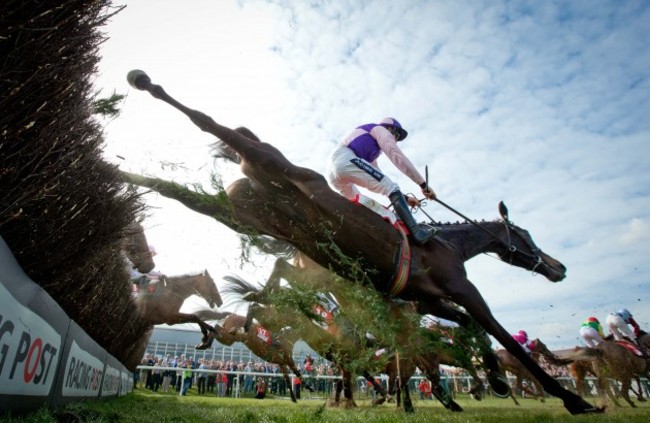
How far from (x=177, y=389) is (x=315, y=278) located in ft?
54.0

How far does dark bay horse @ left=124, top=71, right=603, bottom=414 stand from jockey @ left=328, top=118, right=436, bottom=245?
13.4 inches

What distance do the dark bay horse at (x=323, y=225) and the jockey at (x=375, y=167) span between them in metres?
0.34

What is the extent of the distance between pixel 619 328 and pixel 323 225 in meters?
13.0

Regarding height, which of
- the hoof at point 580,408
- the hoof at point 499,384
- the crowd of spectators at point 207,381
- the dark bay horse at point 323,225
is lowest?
the crowd of spectators at point 207,381

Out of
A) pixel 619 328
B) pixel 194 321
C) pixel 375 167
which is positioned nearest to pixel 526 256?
pixel 375 167

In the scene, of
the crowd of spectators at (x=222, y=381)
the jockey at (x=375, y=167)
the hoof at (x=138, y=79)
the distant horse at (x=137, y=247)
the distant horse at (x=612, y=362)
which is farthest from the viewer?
the crowd of spectators at (x=222, y=381)

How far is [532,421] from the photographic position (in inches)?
162

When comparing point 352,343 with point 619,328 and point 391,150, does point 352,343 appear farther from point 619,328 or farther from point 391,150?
point 619,328

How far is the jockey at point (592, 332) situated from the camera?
484 inches

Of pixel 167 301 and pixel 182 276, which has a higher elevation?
pixel 182 276

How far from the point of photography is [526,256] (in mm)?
6473

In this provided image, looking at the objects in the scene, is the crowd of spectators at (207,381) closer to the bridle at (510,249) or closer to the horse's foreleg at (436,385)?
the horse's foreleg at (436,385)

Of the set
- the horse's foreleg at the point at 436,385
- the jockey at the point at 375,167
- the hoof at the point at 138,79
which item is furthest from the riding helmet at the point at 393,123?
the horse's foreleg at the point at 436,385

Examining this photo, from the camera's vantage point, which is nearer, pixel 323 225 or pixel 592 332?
pixel 323 225
